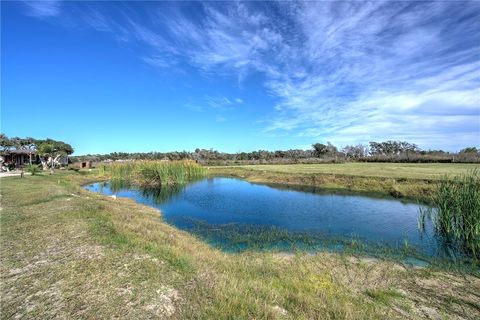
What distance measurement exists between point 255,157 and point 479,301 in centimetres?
8262

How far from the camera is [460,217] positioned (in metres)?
11.6

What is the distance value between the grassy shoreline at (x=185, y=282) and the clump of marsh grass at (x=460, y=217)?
3.67m

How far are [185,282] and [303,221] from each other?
1066 cm

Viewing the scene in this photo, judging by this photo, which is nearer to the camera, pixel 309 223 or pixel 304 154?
pixel 309 223

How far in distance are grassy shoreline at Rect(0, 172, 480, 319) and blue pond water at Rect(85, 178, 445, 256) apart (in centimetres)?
240

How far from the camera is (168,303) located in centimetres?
452

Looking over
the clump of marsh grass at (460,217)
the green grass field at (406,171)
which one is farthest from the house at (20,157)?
the clump of marsh grass at (460,217)

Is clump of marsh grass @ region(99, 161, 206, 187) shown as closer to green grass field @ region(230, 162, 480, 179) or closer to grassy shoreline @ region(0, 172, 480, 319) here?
green grass field @ region(230, 162, 480, 179)

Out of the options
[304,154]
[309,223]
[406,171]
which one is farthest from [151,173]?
[304,154]

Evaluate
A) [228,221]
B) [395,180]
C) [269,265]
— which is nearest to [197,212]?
[228,221]

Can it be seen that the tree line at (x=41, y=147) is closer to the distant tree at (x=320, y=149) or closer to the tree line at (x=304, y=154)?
the tree line at (x=304, y=154)

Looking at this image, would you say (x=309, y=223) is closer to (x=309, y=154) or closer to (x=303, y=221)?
(x=303, y=221)

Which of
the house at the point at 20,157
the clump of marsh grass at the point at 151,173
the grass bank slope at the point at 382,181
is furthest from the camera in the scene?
the house at the point at 20,157

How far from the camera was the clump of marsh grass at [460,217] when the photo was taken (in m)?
10.2
